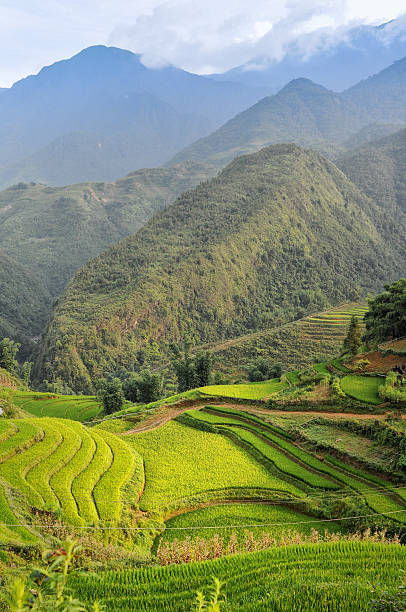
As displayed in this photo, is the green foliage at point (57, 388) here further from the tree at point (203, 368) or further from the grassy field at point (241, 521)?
the grassy field at point (241, 521)

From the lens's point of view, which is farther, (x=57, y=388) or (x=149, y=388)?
(x=57, y=388)

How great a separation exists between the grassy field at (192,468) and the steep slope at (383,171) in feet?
433

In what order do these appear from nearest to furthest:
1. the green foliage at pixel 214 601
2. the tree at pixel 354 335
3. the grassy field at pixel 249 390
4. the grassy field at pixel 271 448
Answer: the green foliage at pixel 214 601 → the grassy field at pixel 271 448 → the grassy field at pixel 249 390 → the tree at pixel 354 335

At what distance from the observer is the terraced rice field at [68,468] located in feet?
45.9

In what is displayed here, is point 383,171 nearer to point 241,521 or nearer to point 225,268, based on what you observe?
point 225,268

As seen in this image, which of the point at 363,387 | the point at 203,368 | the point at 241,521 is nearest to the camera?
the point at 241,521

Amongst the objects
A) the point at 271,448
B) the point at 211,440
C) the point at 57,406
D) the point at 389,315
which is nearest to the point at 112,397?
the point at 57,406

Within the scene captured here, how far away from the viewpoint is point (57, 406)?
40969 mm

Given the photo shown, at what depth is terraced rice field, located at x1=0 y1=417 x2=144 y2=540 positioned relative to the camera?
14.0 metres

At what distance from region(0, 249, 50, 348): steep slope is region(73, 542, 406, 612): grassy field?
90380 mm

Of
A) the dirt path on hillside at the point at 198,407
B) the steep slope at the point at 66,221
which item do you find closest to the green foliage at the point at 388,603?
the dirt path on hillside at the point at 198,407

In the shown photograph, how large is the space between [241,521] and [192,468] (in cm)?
405

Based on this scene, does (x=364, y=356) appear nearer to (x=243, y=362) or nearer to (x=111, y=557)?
(x=111, y=557)

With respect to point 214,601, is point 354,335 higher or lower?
lower
